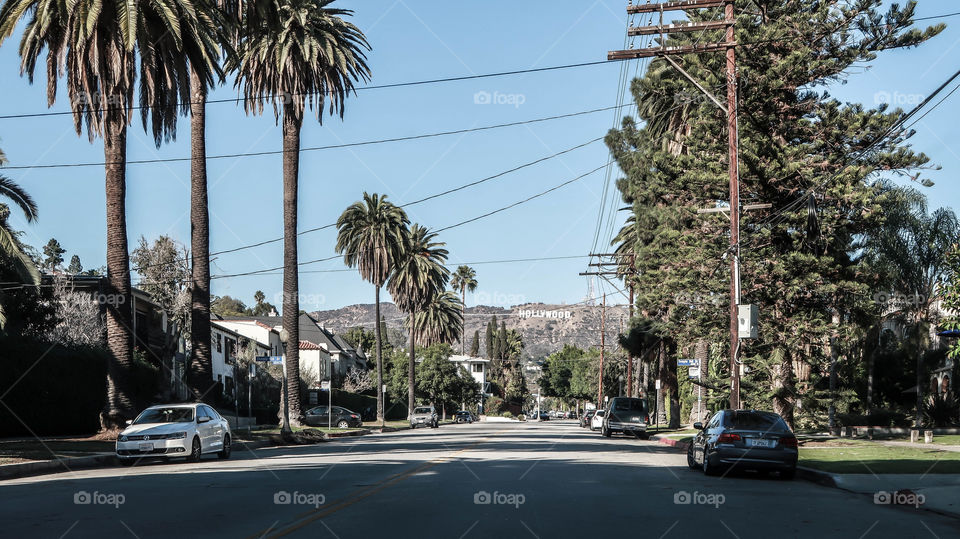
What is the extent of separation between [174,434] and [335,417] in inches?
1422

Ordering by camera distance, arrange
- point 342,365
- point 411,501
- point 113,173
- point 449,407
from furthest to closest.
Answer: point 449,407 < point 342,365 < point 113,173 < point 411,501

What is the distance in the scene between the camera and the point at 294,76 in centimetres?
4250

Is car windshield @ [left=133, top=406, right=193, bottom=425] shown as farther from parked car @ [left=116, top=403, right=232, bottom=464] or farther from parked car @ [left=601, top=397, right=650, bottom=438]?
parked car @ [left=601, top=397, right=650, bottom=438]

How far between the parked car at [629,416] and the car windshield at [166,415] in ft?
82.3

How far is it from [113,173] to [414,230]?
5096 centimetres

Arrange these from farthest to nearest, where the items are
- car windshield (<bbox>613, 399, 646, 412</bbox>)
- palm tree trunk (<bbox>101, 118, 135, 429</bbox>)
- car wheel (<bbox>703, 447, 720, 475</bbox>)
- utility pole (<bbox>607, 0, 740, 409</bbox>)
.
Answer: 1. car windshield (<bbox>613, 399, 646, 412</bbox>)
2. palm tree trunk (<bbox>101, 118, 135, 429</bbox>)
3. utility pole (<bbox>607, 0, 740, 409</bbox>)
4. car wheel (<bbox>703, 447, 720, 475</bbox>)

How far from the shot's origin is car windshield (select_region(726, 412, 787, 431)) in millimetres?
19484

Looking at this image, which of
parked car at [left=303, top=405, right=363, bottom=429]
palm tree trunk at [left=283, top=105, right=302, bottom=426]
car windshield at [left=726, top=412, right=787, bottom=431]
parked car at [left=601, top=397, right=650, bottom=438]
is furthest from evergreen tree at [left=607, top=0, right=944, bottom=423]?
parked car at [left=303, top=405, right=363, bottom=429]

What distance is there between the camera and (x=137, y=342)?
49406 millimetres

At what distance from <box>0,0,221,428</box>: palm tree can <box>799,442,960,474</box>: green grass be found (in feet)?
66.5

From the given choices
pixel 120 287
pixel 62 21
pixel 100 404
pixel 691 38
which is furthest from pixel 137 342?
pixel 691 38

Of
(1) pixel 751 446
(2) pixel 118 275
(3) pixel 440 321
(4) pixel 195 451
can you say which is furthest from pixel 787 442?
(3) pixel 440 321

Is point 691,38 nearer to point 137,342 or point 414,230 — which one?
point 137,342

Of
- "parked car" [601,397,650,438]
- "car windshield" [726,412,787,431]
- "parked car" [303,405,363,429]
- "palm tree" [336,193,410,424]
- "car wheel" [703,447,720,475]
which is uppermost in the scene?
"palm tree" [336,193,410,424]
